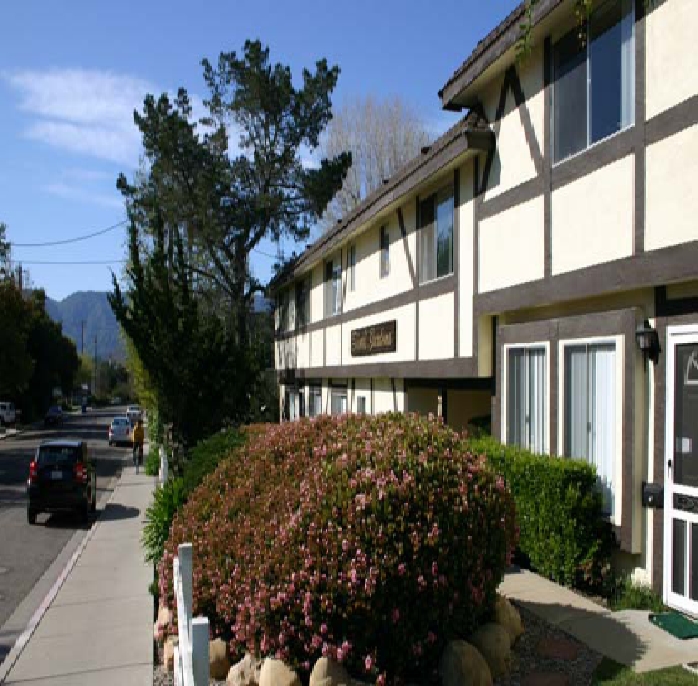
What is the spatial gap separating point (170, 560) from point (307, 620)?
2859 mm

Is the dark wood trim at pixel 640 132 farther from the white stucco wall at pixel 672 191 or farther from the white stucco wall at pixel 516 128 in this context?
the white stucco wall at pixel 516 128

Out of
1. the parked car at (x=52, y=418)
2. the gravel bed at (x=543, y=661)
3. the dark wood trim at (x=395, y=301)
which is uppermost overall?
the dark wood trim at (x=395, y=301)

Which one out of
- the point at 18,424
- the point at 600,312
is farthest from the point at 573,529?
the point at 18,424

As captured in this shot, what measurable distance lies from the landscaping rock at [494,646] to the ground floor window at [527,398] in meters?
3.50

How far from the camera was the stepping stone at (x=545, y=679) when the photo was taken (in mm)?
5430

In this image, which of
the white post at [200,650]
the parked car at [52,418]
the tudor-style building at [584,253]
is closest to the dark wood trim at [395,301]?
the tudor-style building at [584,253]

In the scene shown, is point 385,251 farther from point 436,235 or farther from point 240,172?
point 240,172

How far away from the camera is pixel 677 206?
6.71 metres

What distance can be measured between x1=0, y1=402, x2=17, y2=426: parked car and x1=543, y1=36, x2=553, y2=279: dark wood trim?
166 feet

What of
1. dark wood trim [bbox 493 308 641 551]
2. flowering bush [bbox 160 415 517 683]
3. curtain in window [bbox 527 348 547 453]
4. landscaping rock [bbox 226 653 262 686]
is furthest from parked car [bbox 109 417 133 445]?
landscaping rock [bbox 226 653 262 686]

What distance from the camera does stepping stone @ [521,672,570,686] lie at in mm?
5430

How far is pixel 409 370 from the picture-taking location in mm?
13930

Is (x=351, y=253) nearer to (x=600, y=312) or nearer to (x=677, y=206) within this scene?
(x=600, y=312)

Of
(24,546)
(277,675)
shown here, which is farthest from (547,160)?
(24,546)
